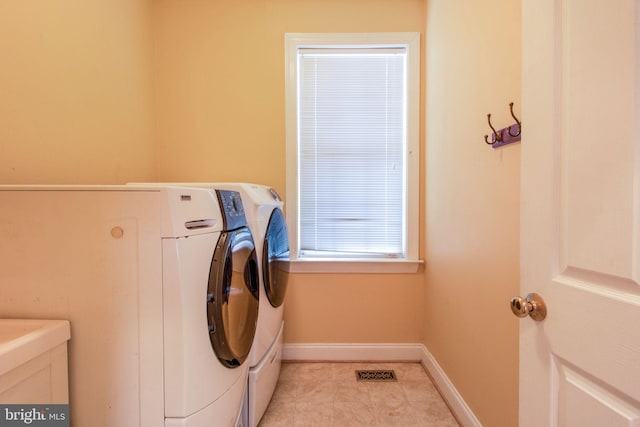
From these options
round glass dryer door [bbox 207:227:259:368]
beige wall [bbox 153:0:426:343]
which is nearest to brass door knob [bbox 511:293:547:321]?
round glass dryer door [bbox 207:227:259:368]

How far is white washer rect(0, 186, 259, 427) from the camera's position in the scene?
0.83 m

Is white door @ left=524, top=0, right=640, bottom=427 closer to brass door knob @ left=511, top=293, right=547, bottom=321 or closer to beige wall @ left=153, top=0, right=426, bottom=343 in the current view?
brass door knob @ left=511, top=293, right=547, bottom=321

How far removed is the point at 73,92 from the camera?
1.34 meters

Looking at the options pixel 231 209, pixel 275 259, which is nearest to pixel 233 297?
pixel 231 209

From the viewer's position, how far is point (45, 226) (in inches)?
33.2

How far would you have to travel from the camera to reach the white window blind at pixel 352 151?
79.4 inches

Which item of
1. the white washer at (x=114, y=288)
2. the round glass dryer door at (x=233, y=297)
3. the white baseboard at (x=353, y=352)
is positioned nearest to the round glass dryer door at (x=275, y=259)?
the round glass dryer door at (x=233, y=297)

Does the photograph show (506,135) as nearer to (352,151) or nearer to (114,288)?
(352,151)

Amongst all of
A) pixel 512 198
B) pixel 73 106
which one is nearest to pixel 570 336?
pixel 512 198

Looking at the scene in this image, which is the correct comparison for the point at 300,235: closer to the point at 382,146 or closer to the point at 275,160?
the point at 275,160

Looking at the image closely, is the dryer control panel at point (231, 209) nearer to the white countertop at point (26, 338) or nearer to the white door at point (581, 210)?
the white countertop at point (26, 338)

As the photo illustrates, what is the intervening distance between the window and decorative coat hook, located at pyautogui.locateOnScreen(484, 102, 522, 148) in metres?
0.81

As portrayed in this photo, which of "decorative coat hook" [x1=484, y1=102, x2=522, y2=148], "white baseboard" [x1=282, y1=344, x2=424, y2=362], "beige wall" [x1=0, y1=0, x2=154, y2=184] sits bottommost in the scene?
"white baseboard" [x1=282, y1=344, x2=424, y2=362]

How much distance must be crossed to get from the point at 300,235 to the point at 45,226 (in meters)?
1.40
